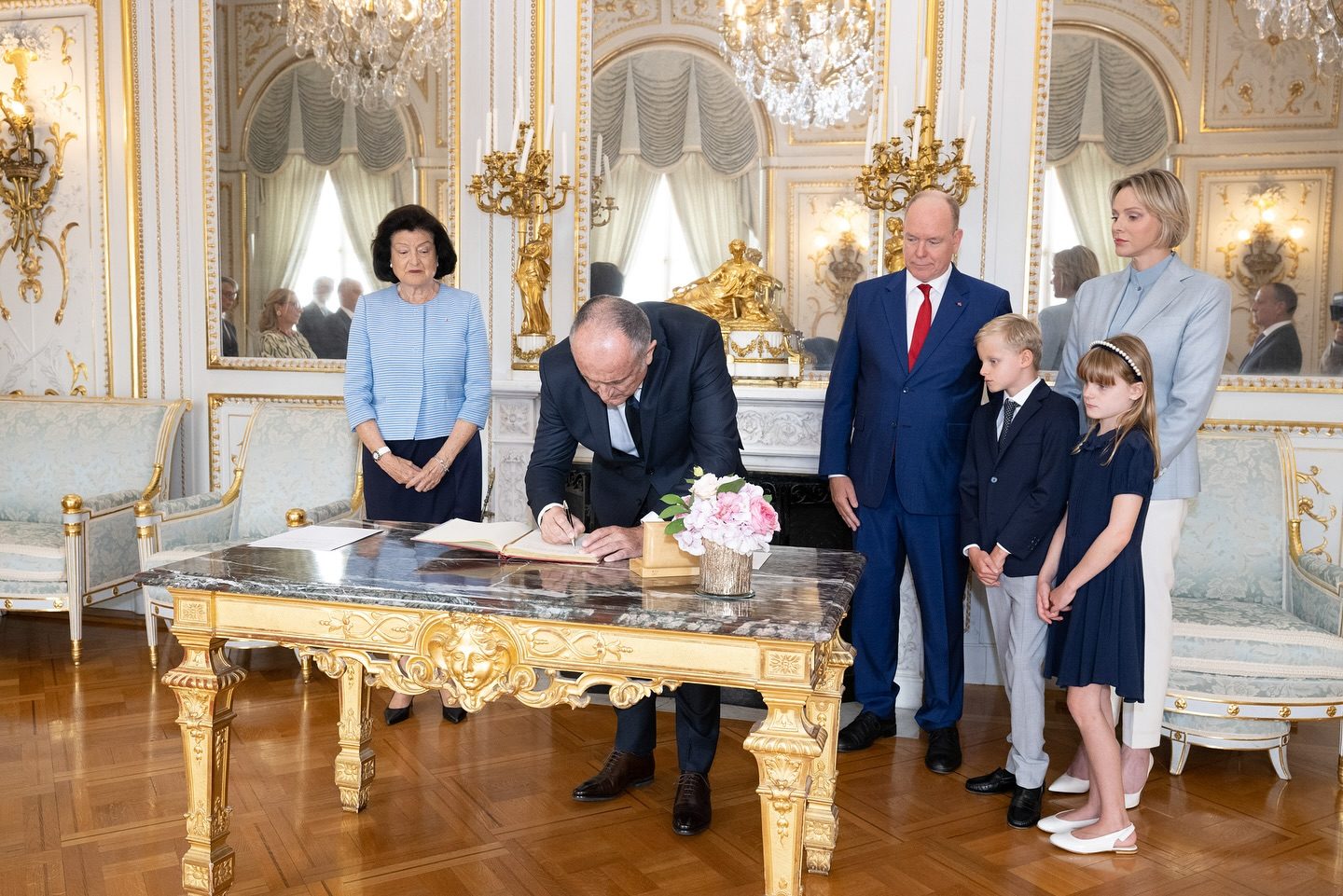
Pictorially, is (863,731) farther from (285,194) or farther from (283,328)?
(285,194)

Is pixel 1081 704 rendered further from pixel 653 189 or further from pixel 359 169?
pixel 359 169

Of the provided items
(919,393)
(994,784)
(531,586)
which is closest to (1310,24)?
(919,393)

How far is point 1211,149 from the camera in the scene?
437 cm

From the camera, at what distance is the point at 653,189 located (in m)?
4.86

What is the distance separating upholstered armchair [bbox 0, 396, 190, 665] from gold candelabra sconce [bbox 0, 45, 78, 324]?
0.67 metres

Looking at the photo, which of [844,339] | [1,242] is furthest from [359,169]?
[844,339]

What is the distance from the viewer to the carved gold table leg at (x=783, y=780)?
2178 mm

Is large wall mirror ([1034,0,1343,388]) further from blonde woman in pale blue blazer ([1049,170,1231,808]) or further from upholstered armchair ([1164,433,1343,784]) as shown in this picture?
blonde woman in pale blue blazer ([1049,170,1231,808])

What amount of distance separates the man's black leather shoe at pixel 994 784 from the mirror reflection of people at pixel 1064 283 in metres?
1.82

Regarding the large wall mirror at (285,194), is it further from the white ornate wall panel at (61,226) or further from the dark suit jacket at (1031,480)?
the dark suit jacket at (1031,480)

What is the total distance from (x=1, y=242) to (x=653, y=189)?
352cm

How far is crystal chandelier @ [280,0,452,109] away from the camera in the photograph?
16.7 ft

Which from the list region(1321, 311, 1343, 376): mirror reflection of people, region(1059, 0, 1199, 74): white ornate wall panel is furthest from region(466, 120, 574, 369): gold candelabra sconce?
region(1321, 311, 1343, 376): mirror reflection of people

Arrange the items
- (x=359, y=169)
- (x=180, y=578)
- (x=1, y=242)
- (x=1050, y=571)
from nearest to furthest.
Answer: (x=180, y=578) < (x=1050, y=571) < (x=359, y=169) < (x=1, y=242)
